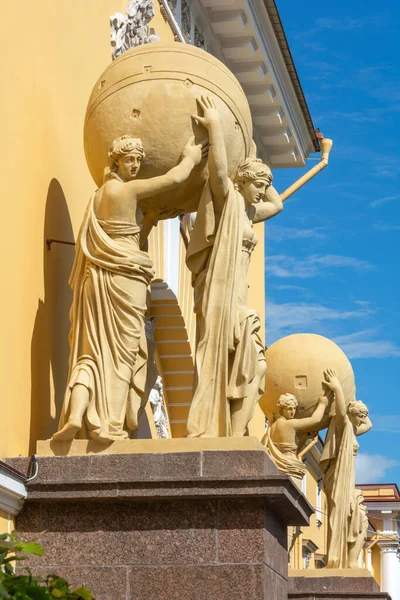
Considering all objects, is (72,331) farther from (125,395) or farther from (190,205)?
(190,205)

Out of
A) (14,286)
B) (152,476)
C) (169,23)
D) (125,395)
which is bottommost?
(152,476)

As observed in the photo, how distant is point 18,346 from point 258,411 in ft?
35.4

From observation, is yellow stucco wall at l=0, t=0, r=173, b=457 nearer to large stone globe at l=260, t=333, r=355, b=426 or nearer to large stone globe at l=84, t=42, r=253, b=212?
large stone globe at l=84, t=42, r=253, b=212

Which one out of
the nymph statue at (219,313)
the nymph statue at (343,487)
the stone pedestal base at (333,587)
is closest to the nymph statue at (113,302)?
the nymph statue at (219,313)

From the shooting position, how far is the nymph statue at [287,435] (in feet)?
48.4

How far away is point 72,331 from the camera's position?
8.83 meters

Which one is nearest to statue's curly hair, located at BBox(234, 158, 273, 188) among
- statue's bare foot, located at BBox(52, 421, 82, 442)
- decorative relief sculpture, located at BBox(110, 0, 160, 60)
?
statue's bare foot, located at BBox(52, 421, 82, 442)

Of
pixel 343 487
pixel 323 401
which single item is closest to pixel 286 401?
pixel 323 401

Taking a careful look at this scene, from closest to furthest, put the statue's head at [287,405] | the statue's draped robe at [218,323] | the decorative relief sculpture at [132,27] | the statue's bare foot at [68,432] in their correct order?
1. the statue's bare foot at [68,432]
2. the statue's draped robe at [218,323]
3. the decorative relief sculpture at [132,27]
4. the statue's head at [287,405]

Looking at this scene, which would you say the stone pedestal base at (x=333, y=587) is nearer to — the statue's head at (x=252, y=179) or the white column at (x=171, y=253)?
the white column at (x=171, y=253)

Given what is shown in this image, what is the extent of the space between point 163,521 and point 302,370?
7.75 metres

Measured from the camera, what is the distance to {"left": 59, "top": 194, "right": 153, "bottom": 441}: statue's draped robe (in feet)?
27.8

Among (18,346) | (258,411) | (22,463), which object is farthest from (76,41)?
(258,411)

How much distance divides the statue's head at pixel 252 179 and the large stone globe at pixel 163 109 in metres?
0.31
